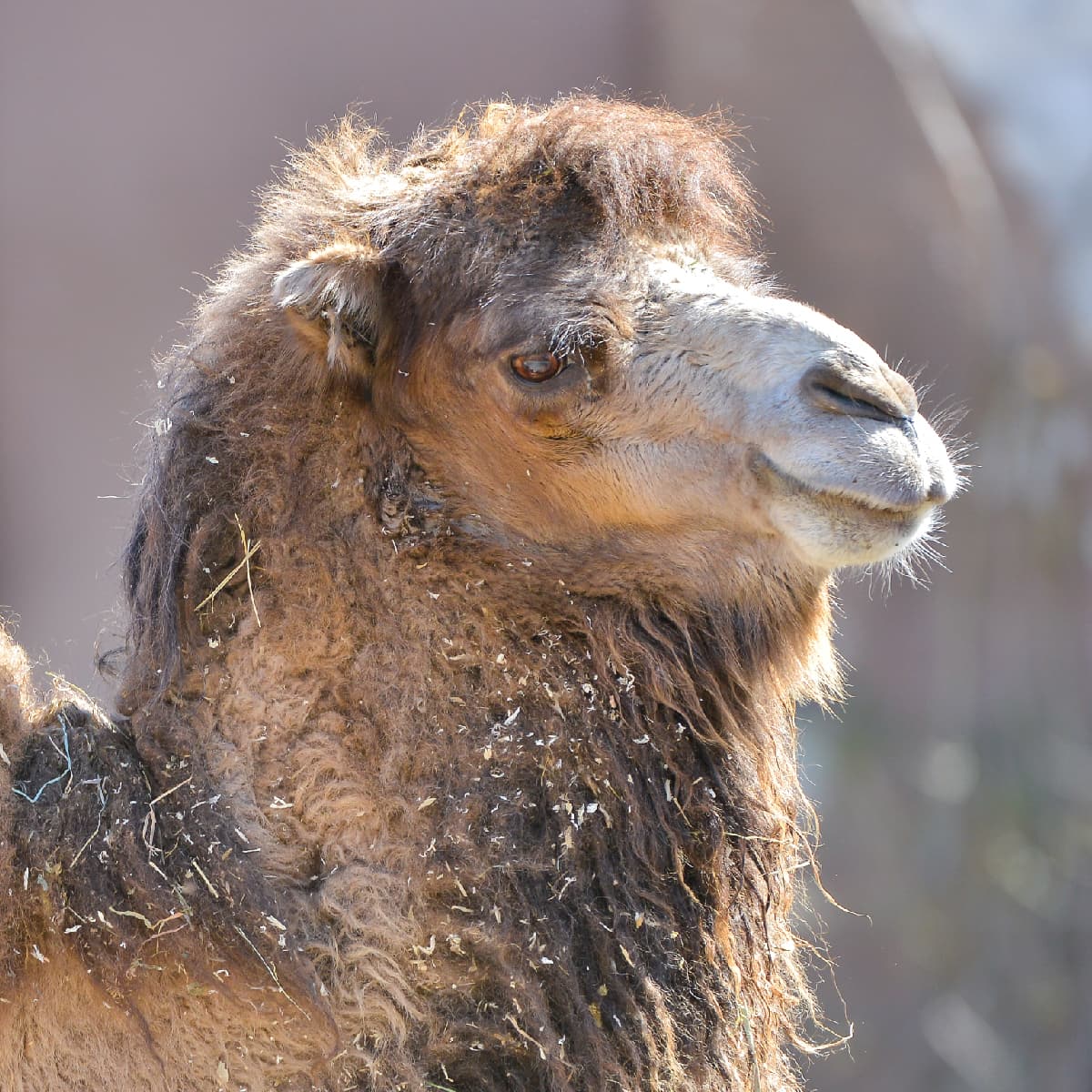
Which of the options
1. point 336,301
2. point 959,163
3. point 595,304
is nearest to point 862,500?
point 595,304

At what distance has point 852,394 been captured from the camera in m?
2.00

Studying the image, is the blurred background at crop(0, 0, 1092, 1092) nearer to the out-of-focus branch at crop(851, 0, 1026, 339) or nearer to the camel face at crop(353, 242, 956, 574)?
the out-of-focus branch at crop(851, 0, 1026, 339)

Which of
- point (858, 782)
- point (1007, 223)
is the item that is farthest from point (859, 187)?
point (858, 782)

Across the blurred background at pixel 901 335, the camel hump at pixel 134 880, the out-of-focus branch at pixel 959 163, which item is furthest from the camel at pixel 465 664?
the out-of-focus branch at pixel 959 163

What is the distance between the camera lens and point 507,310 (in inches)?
84.8

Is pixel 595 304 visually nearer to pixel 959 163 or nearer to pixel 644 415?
pixel 644 415

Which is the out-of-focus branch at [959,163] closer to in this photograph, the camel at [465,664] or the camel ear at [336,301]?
the camel at [465,664]

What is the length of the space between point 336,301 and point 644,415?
53 centimetres

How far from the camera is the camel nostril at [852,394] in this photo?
78.5 inches

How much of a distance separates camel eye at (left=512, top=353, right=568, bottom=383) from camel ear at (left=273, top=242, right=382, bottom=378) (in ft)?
0.87

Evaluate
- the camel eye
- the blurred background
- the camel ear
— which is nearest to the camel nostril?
the camel eye

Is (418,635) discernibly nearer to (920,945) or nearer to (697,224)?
(697,224)

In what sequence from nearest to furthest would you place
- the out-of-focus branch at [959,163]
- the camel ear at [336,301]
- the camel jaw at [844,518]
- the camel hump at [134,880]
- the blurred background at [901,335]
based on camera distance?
the camel hump at [134,880]
the camel jaw at [844,518]
the camel ear at [336,301]
the blurred background at [901,335]
the out-of-focus branch at [959,163]

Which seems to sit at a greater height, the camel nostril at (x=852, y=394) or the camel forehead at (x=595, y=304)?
the camel nostril at (x=852, y=394)
